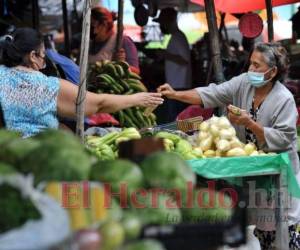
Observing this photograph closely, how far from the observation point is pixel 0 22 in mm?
10234

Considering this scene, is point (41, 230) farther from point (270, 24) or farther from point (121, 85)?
point (270, 24)

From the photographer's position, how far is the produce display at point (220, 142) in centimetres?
404

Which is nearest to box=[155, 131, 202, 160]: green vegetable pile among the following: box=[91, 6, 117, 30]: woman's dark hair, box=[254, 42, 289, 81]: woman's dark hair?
box=[254, 42, 289, 81]: woman's dark hair

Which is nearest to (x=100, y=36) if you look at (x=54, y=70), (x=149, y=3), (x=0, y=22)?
(x=149, y=3)

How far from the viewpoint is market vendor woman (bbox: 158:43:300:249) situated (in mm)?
4242

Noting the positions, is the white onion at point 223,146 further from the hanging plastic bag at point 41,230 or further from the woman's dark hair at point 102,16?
the woman's dark hair at point 102,16

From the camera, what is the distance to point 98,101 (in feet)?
13.0

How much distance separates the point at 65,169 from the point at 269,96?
2.35m

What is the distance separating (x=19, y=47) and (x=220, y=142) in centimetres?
132

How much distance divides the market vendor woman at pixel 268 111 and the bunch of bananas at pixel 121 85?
1.01 metres

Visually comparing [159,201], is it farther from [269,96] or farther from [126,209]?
[269,96]

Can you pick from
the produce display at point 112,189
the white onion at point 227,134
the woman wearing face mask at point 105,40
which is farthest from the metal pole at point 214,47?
the produce display at point 112,189

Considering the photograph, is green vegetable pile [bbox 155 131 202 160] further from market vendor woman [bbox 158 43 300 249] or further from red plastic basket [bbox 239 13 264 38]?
red plastic basket [bbox 239 13 264 38]

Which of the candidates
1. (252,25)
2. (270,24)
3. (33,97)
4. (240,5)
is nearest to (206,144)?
(33,97)
